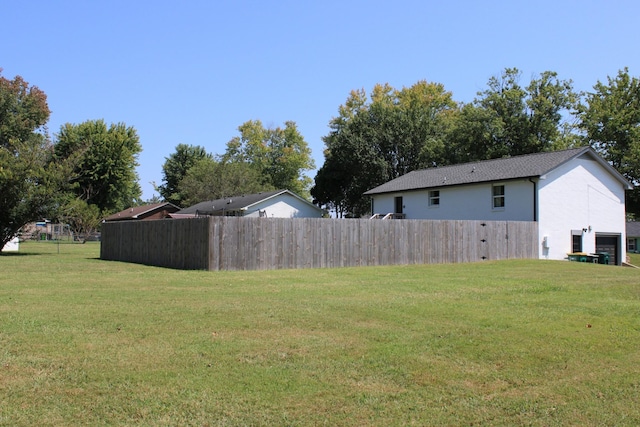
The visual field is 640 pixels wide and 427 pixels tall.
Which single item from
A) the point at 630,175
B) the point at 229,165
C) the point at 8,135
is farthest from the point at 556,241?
the point at 8,135

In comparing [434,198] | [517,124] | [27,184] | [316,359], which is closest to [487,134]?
[517,124]

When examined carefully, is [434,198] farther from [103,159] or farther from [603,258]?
[103,159]

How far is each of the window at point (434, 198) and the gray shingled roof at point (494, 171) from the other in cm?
51

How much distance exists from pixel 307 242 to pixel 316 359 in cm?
1343

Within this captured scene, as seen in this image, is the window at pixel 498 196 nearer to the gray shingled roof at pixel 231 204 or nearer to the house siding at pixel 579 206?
the house siding at pixel 579 206

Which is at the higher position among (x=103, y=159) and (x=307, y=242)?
(x=103, y=159)

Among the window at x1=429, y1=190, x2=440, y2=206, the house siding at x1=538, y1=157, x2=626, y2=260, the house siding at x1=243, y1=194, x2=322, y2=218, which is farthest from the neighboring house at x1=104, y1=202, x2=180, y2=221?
the house siding at x1=538, y1=157, x2=626, y2=260

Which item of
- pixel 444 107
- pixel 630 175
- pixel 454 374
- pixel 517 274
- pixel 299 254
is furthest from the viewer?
pixel 444 107

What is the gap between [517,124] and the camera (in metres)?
42.8

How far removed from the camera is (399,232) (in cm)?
2117

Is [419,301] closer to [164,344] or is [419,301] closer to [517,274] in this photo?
[164,344]

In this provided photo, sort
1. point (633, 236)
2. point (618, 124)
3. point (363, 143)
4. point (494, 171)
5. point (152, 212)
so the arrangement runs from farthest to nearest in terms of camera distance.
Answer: point (633, 236)
point (152, 212)
point (363, 143)
point (618, 124)
point (494, 171)

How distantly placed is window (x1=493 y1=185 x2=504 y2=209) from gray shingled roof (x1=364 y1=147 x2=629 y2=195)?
65 centimetres

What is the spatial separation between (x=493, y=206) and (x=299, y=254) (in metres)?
13.4
